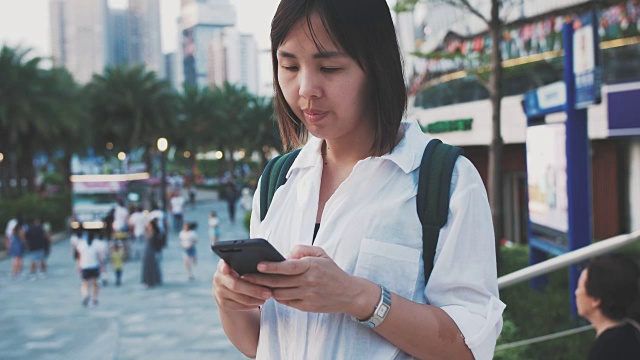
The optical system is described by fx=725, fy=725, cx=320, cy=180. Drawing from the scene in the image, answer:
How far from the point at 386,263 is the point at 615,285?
6.80 feet

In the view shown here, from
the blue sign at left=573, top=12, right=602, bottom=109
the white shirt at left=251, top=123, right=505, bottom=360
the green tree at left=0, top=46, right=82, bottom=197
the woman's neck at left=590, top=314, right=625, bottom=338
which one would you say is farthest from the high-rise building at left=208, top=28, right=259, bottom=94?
the white shirt at left=251, top=123, right=505, bottom=360

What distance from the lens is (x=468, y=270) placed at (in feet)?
4.79

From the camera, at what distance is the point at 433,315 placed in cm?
144

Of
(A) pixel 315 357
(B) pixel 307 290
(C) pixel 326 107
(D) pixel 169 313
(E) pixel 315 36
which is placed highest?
(E) pixel 315 36

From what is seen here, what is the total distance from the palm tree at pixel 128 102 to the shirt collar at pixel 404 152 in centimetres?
4228

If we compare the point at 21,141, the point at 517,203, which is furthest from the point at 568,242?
the point at 21,141

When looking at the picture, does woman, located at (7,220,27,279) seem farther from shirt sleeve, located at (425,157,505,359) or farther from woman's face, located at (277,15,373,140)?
shirt sleeve, located at (425,157,505,359)

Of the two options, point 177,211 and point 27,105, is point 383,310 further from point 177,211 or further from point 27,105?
point 27,105

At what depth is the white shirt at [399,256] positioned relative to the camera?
1.46m

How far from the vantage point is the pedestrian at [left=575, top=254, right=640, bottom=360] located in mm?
2938

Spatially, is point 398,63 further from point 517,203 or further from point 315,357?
point 517,203

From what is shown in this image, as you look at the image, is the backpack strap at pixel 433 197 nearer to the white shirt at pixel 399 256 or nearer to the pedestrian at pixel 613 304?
the white shirt at pixel 399 256

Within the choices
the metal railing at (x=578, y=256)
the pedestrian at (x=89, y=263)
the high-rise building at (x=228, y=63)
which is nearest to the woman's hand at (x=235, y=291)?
the metal railing at (x=578, y=256)

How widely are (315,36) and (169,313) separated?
13.0 meters
